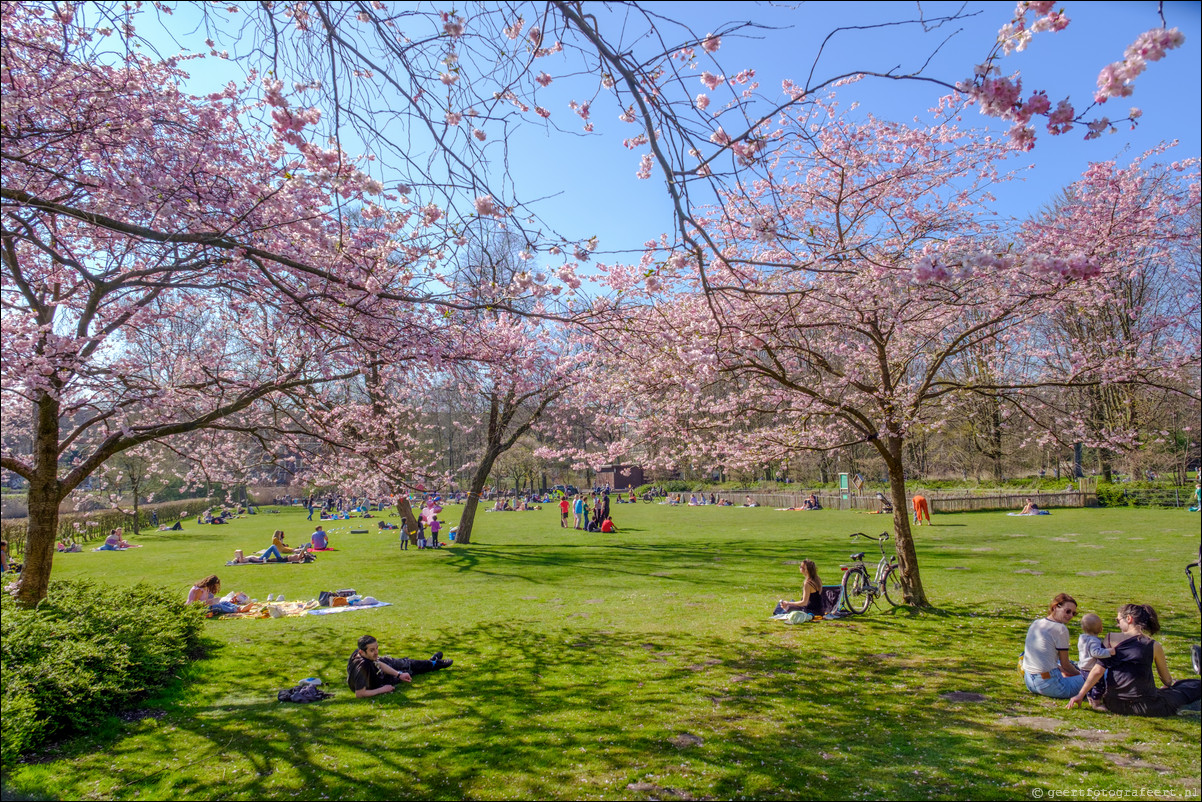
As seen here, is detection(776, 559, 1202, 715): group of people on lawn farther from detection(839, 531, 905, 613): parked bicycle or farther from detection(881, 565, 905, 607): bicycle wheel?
detection(881, 565, 905, 607): bicycle wheel

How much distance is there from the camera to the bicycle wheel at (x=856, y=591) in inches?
401

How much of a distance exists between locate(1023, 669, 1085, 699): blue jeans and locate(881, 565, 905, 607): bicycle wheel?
4006 mm

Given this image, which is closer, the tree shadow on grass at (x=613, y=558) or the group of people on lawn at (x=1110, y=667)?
the group of people on lawn at (x=1110, y=667)

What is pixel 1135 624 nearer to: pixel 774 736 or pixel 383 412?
pixel 774 736

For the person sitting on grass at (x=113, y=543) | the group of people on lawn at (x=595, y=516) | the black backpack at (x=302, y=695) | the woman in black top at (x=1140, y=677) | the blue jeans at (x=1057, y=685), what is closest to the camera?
the woman in black top at (x=1140, y=677)

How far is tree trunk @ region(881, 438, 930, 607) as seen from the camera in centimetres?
1011

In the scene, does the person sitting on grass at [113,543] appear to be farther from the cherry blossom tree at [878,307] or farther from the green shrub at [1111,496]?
the green shrub at [1111,496]

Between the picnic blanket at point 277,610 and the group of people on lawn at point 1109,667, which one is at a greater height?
the group of people on lawn at point 1109,667

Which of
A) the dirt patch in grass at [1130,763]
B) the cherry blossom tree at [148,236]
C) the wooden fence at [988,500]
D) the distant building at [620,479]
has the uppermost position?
the cherry blossom tree at [148,236]

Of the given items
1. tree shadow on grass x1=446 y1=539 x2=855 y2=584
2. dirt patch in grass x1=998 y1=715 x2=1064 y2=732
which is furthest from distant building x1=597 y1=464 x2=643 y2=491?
Result: dirt patch in grass x1=998 y1=715 x2=1064 y2=732

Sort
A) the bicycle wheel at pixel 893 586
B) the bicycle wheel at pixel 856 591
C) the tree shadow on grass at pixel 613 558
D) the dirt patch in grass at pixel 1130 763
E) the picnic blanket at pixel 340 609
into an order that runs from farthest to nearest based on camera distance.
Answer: the tree shadow on grass at pixel 613 558 < the picnic blanket at pixel 340 609 < the bicycle wheel at pixel 893 586 < the bicycle wheel at pixel 856 591 < the dirt patch in grass at pixel 1130 763

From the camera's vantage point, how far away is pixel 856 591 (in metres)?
10.3

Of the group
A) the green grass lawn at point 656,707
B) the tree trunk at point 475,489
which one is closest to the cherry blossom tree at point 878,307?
the green grass lawn at point 656,707

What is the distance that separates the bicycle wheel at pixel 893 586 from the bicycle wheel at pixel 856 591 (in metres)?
0.39
